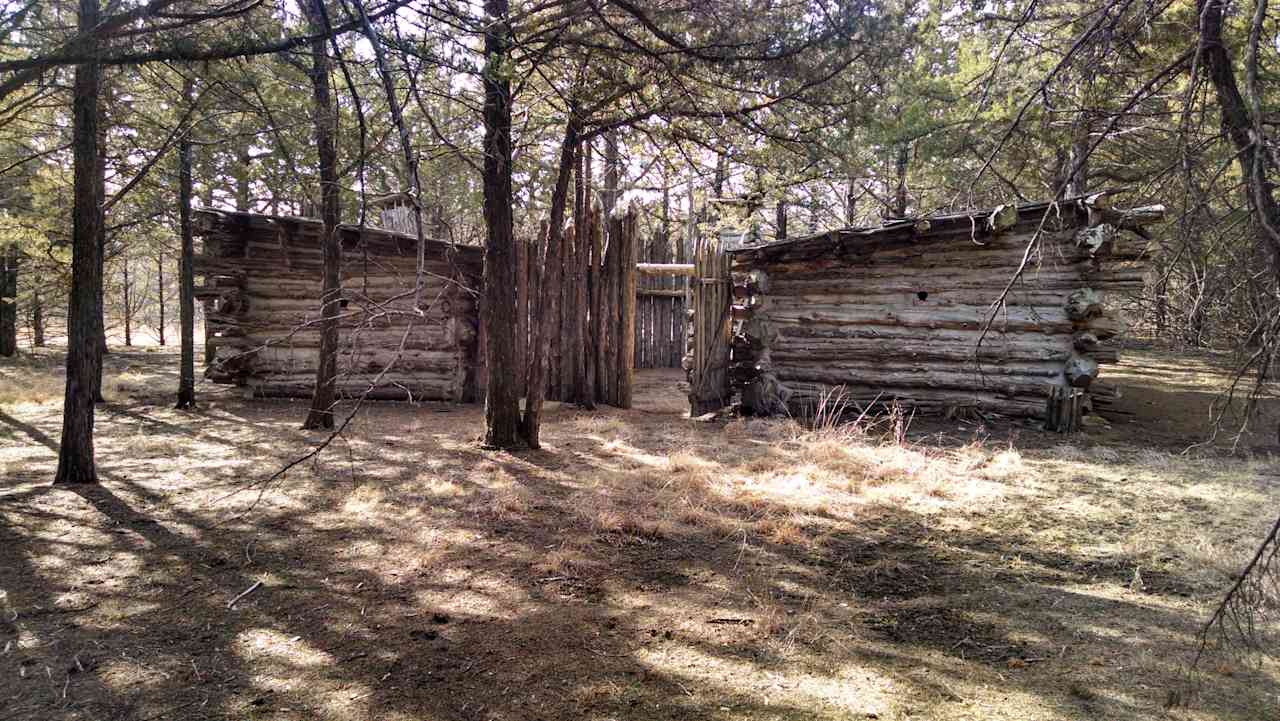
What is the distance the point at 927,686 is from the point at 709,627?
1102 mm

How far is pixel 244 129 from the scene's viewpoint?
1025cm

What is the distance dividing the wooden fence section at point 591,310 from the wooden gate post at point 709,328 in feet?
3.45

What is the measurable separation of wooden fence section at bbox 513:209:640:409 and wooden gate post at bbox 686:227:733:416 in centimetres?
105

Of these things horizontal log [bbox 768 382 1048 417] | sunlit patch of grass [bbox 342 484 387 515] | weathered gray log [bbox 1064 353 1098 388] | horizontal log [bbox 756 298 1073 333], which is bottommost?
sunlit patch of grass [bbox 342 484 387 515]

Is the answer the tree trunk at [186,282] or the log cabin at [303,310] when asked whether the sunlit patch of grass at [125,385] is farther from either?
the tree trunk at [186,282]

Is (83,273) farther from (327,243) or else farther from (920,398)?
(920,398)

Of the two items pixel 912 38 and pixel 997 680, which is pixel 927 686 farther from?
pixel 912 38

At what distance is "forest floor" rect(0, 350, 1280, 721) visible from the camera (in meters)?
3.12

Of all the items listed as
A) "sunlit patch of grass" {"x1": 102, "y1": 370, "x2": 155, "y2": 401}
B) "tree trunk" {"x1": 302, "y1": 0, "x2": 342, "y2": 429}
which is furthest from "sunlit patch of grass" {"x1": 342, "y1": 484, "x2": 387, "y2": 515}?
"sunlit patch of grass" {"x1": 102, "y1": 370, "x2": 155, "y2": 401}

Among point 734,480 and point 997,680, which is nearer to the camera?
point 997,680

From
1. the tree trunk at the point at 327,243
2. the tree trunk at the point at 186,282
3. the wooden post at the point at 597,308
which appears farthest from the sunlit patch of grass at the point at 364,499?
the tree trunk at the point at 186,282

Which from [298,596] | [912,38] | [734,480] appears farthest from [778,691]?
[912,38]

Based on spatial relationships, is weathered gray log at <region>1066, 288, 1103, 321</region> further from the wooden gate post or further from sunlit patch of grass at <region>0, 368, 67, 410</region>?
sunlit patch of grass at <region>0, 368, 67, 410</region>

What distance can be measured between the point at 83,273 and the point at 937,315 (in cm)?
982
